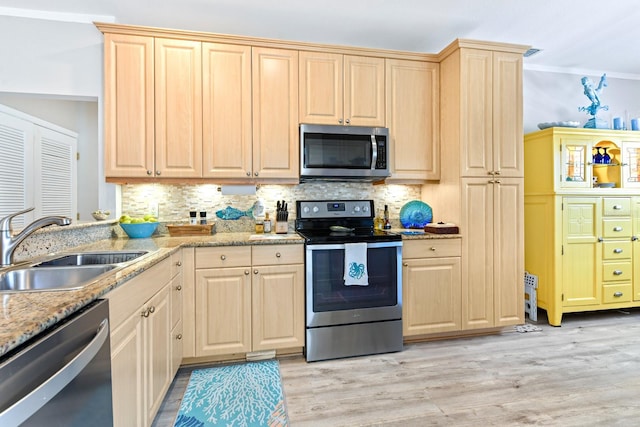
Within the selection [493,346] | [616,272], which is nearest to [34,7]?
[493,346]

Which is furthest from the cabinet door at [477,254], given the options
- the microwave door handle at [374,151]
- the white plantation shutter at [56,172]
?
the white plantation shutter at [56,172]

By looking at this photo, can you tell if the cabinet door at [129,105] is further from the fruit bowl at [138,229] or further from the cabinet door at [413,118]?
the cabinet door at [413,118]

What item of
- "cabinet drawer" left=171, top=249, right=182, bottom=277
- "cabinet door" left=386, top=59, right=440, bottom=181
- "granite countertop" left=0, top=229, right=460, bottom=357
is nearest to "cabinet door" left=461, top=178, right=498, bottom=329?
"cabinet door" left=386, top=59, right=440, bottom=181

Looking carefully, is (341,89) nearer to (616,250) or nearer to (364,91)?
(364,91)

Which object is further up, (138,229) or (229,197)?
(229,197)

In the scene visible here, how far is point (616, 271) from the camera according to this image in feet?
10.5

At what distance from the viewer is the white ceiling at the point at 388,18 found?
2.42 m

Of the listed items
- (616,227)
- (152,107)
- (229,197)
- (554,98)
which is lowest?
(616,227)

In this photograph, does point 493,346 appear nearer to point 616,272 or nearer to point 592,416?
point 592,416

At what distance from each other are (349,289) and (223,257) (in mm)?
974

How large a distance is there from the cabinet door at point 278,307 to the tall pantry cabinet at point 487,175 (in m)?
1.42

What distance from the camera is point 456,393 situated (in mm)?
1979

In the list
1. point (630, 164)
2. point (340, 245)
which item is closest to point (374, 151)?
point (340, 245)

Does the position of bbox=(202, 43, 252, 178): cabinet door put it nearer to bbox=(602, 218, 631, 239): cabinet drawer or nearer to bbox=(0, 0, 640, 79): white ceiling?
bbox=(0, 0, 640, 79): white ceiling
